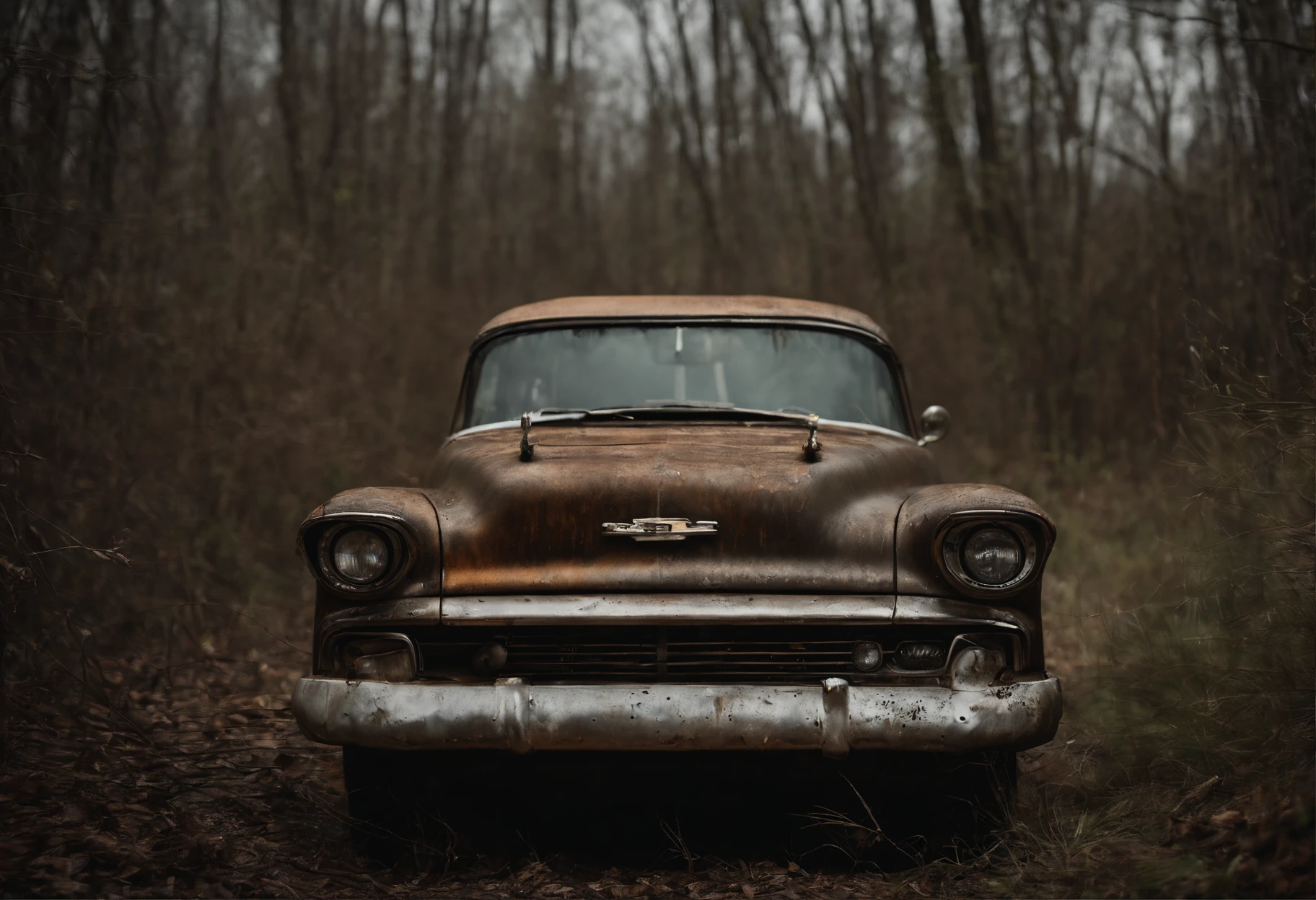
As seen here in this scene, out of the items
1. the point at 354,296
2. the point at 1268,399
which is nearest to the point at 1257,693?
the point at 1268,399

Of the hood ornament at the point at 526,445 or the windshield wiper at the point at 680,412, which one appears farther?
the windshield wiper at the point at 680,412

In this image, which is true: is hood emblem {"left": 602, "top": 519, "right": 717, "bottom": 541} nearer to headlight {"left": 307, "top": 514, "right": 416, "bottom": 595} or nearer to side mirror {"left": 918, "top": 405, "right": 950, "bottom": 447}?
headlight {"left": 307, "top": 514, "right": 416, "bottom": 595}

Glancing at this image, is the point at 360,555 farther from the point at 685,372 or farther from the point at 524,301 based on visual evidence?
the point at 524,301

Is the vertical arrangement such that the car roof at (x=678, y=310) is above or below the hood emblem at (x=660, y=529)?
above

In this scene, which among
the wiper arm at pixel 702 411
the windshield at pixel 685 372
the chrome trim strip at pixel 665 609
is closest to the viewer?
the chrome trim strip at pixel 665 609

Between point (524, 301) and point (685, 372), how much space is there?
9.94 metres

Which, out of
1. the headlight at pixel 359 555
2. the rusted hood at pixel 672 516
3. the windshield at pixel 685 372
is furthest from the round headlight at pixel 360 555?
the windshield at pixel 685 372

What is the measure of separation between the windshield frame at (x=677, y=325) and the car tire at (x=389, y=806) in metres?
1.54

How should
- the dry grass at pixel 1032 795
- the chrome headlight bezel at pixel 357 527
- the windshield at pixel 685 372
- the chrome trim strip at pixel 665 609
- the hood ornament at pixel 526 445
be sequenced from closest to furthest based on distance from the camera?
the dry grass at pixel 1032 795, the chrome trim strip at pixel 665 609, the chrome headlight bezel at pixel 357 527, the hood ornament at pixel 526 445, the windshield at pixel 685 372

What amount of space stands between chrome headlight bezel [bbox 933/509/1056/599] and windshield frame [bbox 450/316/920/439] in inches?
50.2

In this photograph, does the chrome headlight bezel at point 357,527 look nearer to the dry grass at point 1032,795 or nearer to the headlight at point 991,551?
the dry grass at point 1032,795

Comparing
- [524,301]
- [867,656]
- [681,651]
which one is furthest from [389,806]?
[524,301]

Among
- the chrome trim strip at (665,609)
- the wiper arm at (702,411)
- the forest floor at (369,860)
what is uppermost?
the wiper arm at (702,411)

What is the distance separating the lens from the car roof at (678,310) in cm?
495
